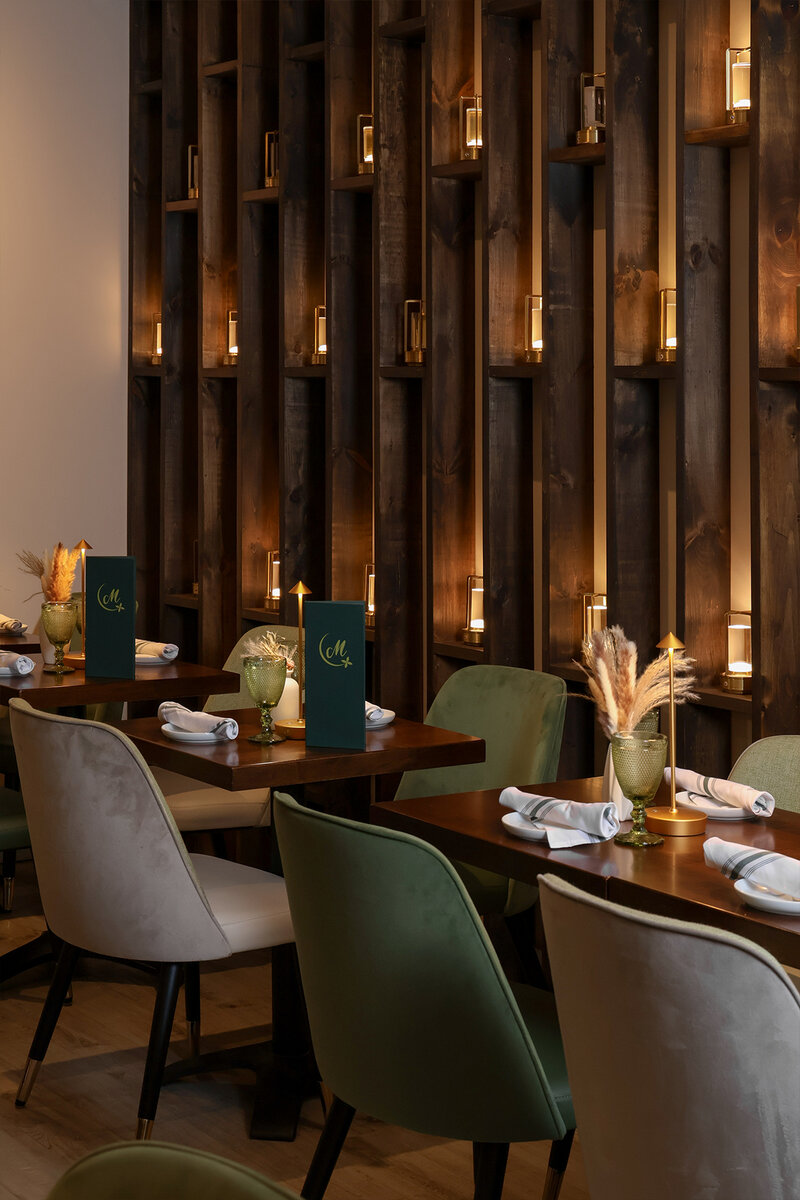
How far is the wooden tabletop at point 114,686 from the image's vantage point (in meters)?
3.50

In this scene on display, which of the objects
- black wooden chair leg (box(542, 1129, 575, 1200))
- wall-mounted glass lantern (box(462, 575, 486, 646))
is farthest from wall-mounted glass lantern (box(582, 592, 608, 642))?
black wooden chair leg (box(542, 1129, 575, 1200))

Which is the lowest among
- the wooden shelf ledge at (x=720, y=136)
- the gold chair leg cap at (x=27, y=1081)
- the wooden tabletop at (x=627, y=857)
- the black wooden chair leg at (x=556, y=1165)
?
the gold chair leg cap at (x=27, y=1081)

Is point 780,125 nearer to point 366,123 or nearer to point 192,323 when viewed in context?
point 366,123

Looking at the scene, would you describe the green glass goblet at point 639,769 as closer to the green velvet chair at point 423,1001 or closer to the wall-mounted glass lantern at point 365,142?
the green velvet chair at point 423,1001

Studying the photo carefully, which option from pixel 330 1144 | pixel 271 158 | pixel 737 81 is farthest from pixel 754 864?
pixel 271 158

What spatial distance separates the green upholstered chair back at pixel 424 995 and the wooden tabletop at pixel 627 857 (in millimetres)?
225

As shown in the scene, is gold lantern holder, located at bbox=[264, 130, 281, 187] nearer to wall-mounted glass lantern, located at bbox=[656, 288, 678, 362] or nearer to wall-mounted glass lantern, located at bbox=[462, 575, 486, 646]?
wall-mounted glass lantern, located at bbox=[462, 575, 486, 646]

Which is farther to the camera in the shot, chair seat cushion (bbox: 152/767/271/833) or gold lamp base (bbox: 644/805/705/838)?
chair seat cushion (bbox: 152/767/271/833)

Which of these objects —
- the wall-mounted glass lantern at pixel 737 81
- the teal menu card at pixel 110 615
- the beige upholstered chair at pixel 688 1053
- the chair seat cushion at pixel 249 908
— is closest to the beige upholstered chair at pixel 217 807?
the teal menu card at pixel 110 615

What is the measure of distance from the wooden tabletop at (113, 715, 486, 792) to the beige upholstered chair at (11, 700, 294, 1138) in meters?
0.15

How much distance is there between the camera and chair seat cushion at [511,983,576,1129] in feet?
6.34

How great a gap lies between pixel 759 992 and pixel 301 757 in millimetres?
1392

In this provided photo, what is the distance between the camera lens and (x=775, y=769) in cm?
258

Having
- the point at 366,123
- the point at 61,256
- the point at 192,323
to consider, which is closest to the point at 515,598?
the point at 366,123
